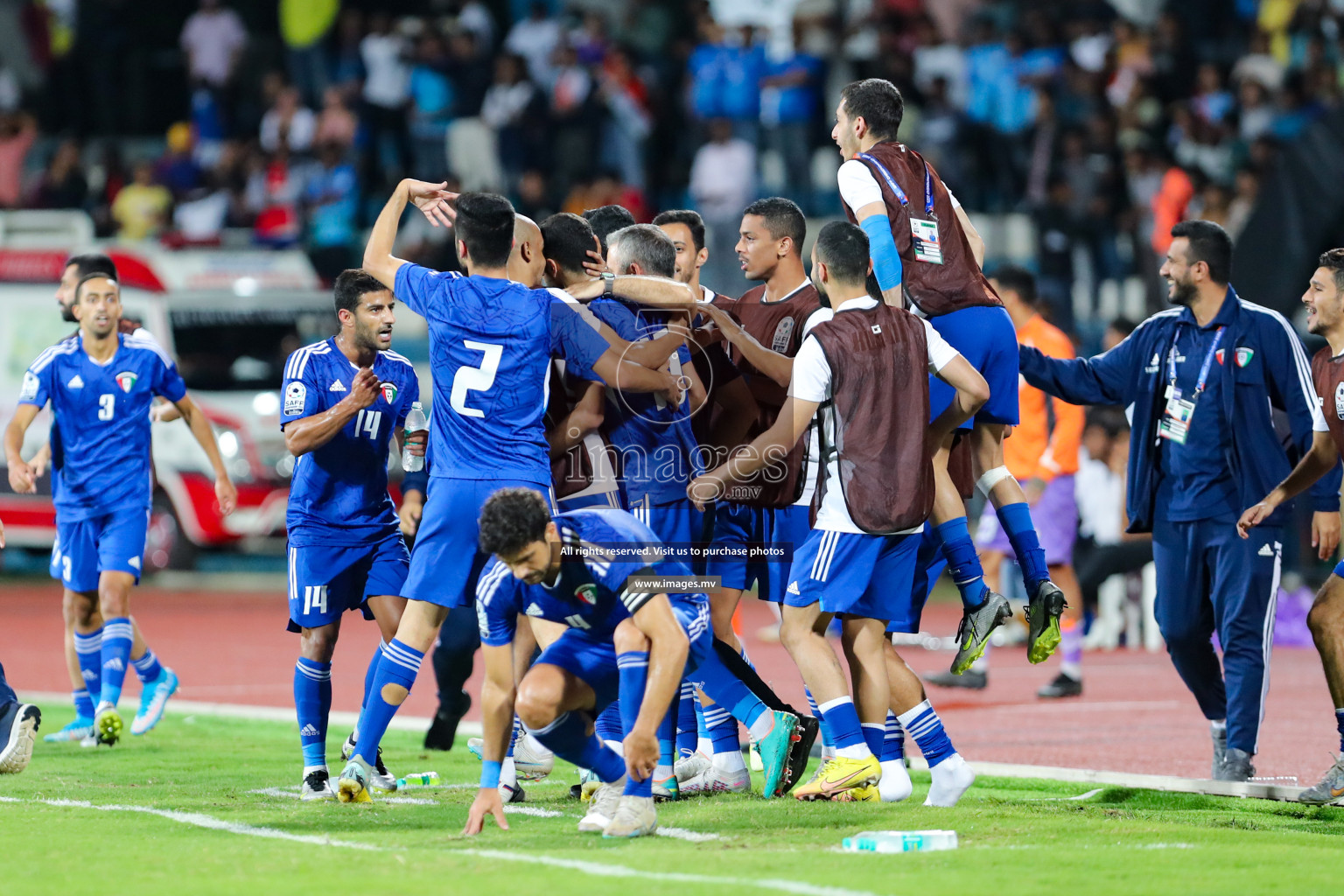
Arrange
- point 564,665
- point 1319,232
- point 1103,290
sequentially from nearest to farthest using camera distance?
point 564,665, point 1319,232, point 1103,290

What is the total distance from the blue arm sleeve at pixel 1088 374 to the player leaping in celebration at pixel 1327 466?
2.96ft

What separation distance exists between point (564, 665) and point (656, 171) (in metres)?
17.3

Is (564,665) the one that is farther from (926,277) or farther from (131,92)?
(131,92)

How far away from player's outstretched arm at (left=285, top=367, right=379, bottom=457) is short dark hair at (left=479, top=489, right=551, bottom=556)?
1.69 metres

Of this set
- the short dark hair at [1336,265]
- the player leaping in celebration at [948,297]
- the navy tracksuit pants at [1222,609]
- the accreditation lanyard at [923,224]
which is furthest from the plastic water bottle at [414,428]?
the short dark hair at [1336,265]

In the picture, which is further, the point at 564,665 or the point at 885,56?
the point at 885,56

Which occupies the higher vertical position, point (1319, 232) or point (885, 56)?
point (885, 56)

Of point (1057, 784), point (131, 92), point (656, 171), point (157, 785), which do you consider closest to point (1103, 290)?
point (656, 171)

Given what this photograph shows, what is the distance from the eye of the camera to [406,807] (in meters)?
7.78

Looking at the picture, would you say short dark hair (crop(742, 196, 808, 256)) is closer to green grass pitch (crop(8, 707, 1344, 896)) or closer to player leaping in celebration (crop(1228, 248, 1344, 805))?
player leaping in celebration (crop(1228, 248, 1344, 805))

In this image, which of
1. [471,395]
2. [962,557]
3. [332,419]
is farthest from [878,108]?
[332,419]

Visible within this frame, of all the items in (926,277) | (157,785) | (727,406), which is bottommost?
(157,785)

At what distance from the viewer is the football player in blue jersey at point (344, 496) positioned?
840 centimetres

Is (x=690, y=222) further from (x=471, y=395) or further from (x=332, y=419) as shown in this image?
(x=332, y=419)
